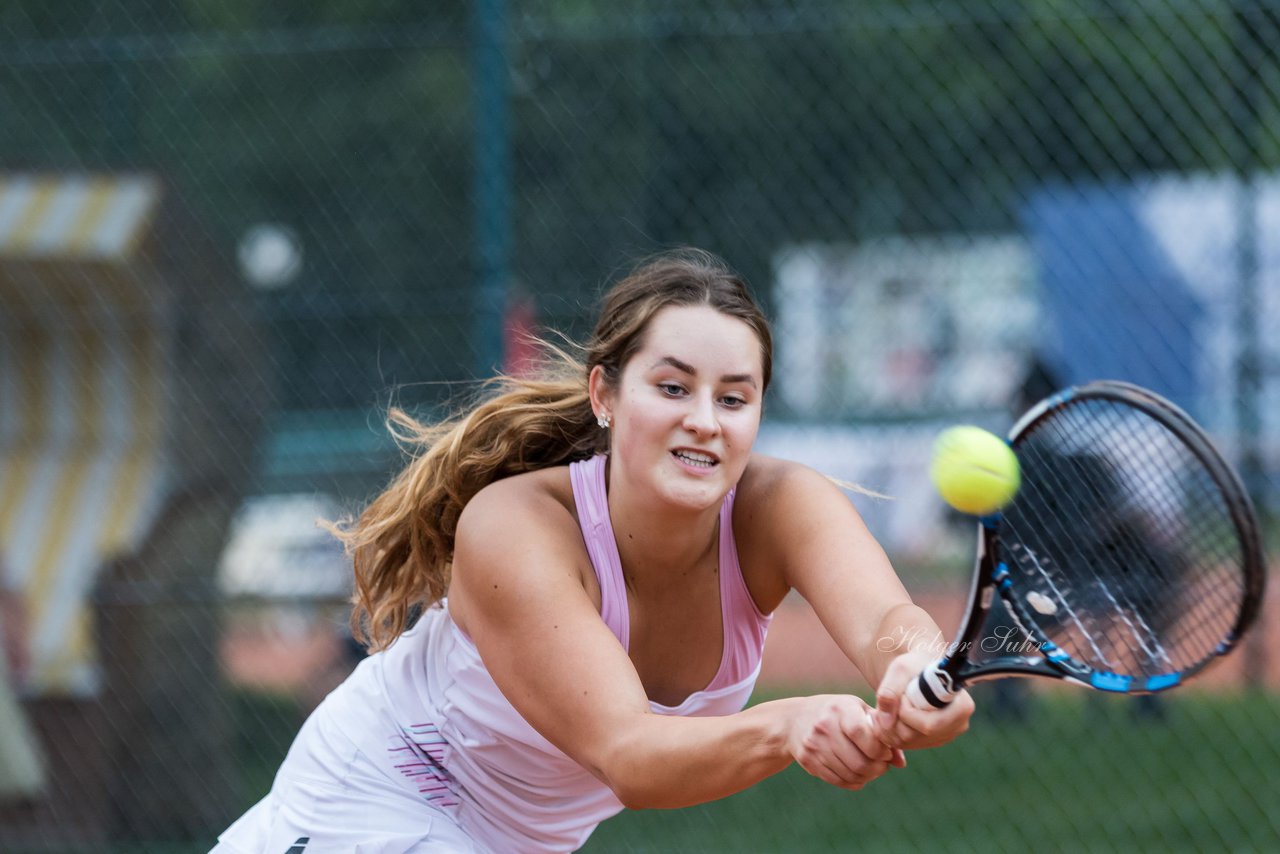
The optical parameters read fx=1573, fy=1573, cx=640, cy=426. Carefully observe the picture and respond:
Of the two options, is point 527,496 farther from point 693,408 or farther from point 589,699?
point 589,699

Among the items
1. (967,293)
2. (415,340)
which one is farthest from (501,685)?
(967,293)

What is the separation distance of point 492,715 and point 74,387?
343 cm

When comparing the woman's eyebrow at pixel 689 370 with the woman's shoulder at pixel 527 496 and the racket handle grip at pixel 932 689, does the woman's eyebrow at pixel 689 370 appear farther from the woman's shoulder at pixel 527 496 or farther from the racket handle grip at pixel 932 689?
the racket handle grip at pixel 932 689

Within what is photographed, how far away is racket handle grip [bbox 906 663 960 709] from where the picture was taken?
5.76 feet

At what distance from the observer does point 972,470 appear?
1989mm

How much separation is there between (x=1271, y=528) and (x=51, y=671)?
13.4 ft

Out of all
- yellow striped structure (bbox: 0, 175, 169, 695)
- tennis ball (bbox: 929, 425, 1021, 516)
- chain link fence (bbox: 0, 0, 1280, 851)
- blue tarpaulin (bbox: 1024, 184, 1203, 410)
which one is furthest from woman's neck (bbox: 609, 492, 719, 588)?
yellow striped structure (bbox: 0, 175, 169, 695)

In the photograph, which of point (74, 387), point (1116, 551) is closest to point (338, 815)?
point (1116, 551)

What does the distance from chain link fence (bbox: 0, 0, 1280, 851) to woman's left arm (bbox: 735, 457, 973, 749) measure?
209 centimetres

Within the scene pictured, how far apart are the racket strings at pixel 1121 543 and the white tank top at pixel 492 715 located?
18.5 inches

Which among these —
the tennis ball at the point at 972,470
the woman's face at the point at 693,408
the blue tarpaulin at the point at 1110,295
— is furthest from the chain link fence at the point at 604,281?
the tennis ball at the point at 972,470

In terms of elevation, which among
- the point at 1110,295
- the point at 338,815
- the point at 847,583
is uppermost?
the point at 847,583

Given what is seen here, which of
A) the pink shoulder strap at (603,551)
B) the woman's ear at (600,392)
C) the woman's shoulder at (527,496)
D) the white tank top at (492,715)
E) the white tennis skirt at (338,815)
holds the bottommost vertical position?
the white tennis skirt at (338,815)

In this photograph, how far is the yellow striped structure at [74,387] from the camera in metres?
5.11
